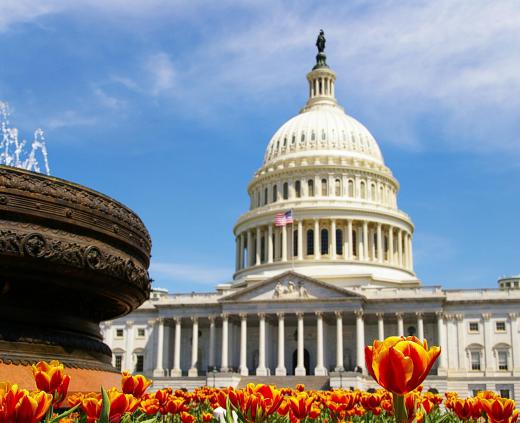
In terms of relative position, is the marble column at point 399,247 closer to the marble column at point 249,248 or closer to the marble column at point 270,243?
the marble column at point 270,243

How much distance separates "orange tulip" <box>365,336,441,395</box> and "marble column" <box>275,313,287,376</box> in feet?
272

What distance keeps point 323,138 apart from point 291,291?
34.1 m

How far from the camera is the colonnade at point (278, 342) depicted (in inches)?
3329

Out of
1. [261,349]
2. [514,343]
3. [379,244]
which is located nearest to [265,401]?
[261,349]

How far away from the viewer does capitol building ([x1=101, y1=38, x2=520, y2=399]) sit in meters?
85.0

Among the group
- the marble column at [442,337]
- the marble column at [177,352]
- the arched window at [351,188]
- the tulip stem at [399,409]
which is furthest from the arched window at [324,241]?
the tulip stem at [399,409]

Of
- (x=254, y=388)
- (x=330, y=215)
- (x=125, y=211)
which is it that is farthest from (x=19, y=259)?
(x=330, y=215)

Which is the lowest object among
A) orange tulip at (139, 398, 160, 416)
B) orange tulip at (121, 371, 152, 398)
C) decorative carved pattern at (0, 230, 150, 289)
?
orange tulip at (139, 398, 160, 416)

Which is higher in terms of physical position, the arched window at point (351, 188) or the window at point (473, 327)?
the arched window at point (351, 188)

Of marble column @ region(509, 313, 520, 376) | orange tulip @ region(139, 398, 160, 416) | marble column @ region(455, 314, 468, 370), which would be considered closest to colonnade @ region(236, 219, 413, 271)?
marble column @ region(455, 314, 468, 370)

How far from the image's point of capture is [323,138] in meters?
112

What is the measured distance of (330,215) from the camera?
10225cm

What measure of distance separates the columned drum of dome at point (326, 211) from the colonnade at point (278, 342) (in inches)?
426

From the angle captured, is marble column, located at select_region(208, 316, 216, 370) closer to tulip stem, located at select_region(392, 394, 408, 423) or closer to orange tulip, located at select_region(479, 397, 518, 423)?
orange tulip, located at select_region(479, 397, 518, 423)
